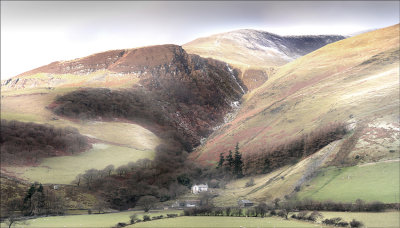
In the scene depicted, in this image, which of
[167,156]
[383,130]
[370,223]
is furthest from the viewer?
[167,156]

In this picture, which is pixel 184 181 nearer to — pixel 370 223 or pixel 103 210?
pixel 103 210

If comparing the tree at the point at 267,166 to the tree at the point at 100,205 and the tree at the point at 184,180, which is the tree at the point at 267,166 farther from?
the tree at the point at 100,205

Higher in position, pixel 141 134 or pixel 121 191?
pixel 141 134

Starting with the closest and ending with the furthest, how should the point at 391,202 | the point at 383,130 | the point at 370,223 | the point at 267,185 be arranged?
the point at 370,223 < the point at 391,202 < the point at 383,130 < the point at 267,185

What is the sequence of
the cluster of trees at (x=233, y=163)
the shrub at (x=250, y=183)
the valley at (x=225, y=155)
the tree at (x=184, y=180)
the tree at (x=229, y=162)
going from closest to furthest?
the valley at (x=225, y=155)
the shrub at (x=250, y=183)
the cluster of trees at (x=233, y=163)
the tree at (x=184, y=180)
the tree at (x=229, y=162)

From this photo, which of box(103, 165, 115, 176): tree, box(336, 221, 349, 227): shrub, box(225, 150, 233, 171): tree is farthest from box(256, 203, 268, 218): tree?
box(103, 165, 115, 176): tree

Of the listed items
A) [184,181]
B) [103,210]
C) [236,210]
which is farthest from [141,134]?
[236,210]

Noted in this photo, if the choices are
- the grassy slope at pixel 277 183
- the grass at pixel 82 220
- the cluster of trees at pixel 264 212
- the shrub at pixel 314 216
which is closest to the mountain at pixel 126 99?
the grass at pixel 82 220
